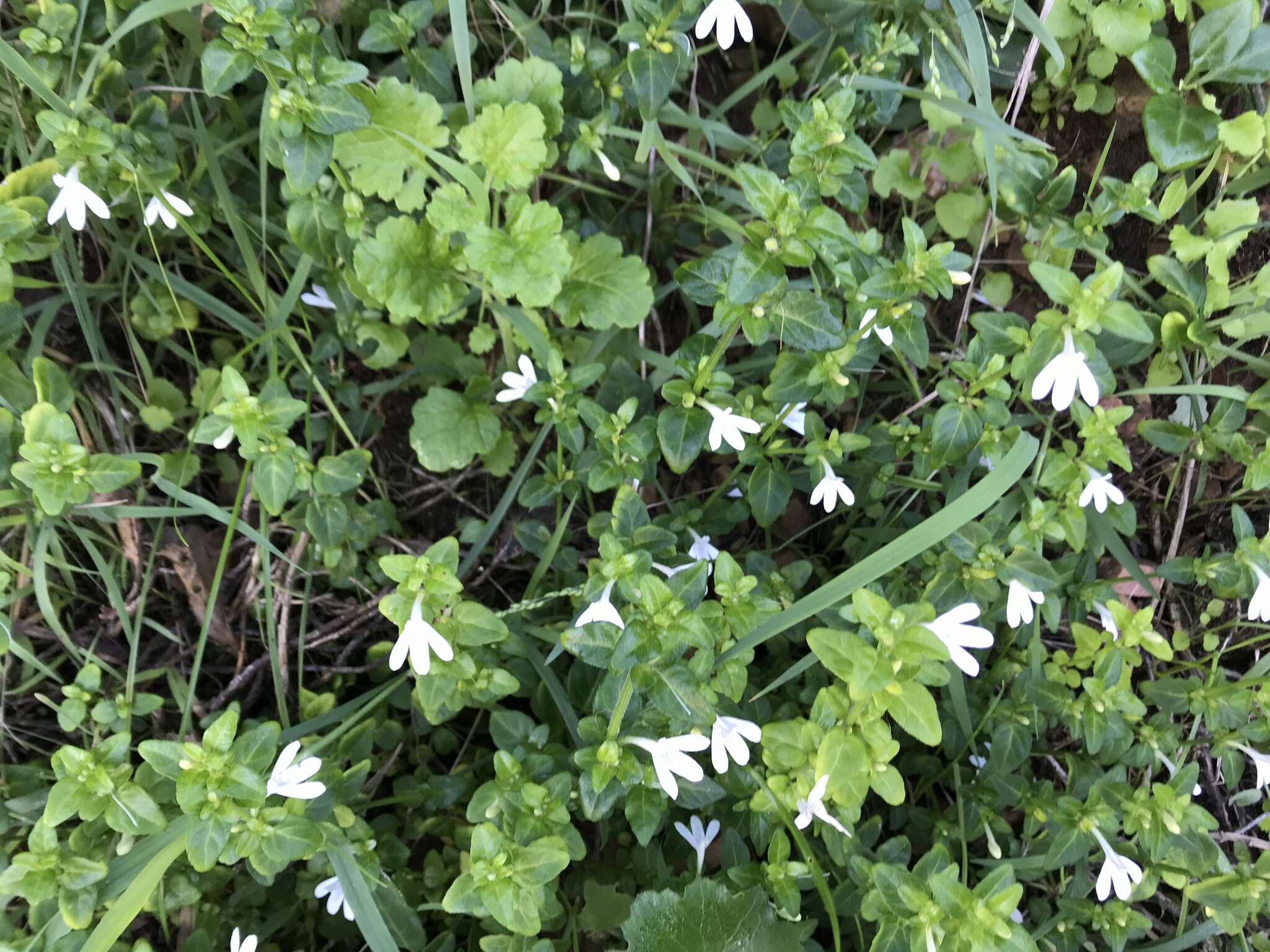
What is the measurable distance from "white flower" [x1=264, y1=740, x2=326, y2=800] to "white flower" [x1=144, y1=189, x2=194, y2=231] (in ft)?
4.14

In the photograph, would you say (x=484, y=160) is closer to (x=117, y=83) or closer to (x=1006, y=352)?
(x=117, y=83)

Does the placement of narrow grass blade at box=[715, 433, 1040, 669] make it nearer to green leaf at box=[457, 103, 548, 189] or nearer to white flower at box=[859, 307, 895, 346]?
white flower at box=[859, 307, 895, 346]

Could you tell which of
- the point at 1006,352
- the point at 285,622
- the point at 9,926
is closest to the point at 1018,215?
the point at 1006,352

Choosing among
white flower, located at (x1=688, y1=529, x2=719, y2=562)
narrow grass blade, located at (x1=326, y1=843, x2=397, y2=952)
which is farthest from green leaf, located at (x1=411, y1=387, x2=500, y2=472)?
narrow grass blade, located at (x1=326, y1=843, x2=397, y2=952)

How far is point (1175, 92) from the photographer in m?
2.27

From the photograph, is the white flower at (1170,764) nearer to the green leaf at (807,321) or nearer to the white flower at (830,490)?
the white flower at (830,490)

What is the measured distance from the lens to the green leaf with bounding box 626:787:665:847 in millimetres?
1746

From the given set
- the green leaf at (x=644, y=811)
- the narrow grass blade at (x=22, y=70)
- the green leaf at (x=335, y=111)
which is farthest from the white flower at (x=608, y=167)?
the green leaf at (x=644, y=811)

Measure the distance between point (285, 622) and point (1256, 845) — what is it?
2919 mm

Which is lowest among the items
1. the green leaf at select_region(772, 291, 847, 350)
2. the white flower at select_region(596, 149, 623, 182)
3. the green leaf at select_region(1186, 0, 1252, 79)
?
the green leaf at select_region(772, 291, 847, 350)

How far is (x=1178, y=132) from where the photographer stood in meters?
2.20

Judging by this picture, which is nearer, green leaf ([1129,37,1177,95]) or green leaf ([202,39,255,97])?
green leaf ([202,39,255,97])

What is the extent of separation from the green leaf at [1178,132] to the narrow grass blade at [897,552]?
101 cm

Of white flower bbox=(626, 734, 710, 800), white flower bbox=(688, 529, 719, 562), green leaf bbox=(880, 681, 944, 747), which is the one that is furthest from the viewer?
white flower bbox=(688, 529, 719, 562)
